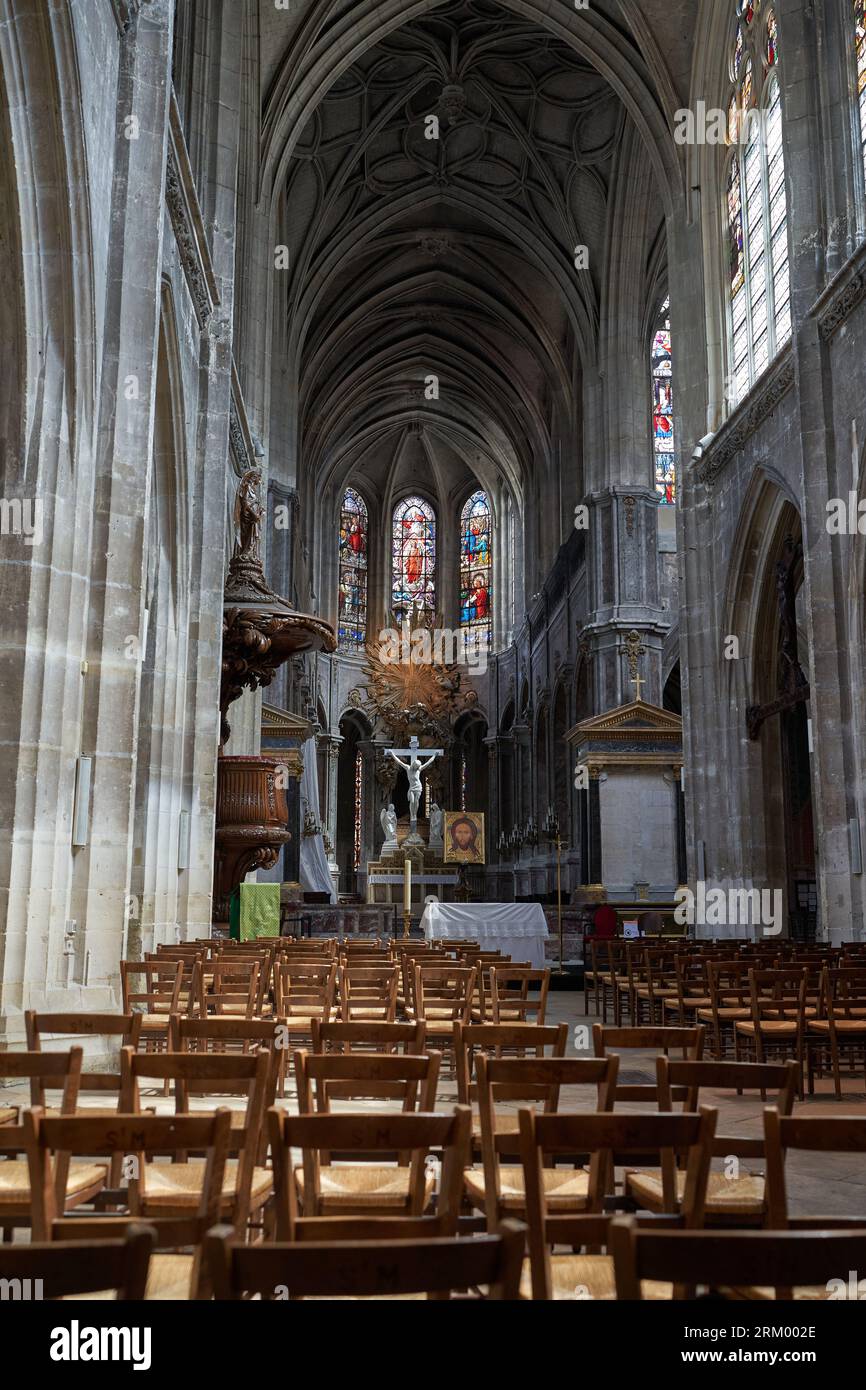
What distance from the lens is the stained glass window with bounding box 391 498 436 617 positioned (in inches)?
1858

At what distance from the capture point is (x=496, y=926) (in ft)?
57.4

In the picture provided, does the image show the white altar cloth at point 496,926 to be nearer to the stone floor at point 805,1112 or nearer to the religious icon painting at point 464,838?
the stone floor at point 805,1112

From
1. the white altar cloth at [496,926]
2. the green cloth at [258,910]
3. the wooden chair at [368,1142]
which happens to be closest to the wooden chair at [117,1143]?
the wooden chair at [368,1142]

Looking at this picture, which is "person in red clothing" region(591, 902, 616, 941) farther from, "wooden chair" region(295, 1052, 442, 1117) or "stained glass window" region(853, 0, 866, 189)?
"wooden chair" region(295, 1052, 442, 1117)

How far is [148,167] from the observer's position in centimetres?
1023

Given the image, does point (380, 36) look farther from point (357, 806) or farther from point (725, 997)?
point (357, 806)

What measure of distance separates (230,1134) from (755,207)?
19.2m

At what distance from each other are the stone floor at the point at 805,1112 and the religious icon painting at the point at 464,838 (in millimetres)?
17344

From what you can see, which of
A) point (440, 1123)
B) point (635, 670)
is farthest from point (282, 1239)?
point (635, 670)

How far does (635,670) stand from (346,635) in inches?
794

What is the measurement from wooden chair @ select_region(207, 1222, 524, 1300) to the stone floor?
312cm

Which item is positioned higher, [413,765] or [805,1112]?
[413,765]

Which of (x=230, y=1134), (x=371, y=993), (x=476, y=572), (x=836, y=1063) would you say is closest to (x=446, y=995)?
(x=371, y=993)

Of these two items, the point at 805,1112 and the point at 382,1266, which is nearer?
the point at 382,1266
